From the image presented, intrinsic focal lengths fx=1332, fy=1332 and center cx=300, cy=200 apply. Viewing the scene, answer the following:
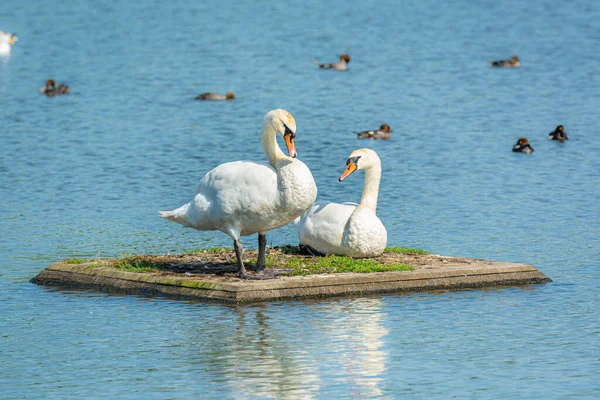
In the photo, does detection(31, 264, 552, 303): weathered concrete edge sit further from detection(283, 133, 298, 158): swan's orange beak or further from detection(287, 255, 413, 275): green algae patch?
detection(283, 133, 298, 158): swan's orange beak

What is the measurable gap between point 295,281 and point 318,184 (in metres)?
11.4

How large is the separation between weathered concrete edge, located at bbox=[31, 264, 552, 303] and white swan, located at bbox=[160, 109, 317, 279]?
49cm

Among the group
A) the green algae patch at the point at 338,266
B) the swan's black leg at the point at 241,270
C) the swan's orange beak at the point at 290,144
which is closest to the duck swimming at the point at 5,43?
the green algae patch at the point at 338,266

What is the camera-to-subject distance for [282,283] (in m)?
16.5

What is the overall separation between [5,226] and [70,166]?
7.82 metres

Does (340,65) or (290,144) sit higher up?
(340,65)

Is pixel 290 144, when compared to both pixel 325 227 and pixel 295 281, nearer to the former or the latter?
pixel 325 227

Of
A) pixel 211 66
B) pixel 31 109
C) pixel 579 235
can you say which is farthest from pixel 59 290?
pixel 211 66

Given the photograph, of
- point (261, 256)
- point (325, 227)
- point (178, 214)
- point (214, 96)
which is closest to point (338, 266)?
point (325, 227)

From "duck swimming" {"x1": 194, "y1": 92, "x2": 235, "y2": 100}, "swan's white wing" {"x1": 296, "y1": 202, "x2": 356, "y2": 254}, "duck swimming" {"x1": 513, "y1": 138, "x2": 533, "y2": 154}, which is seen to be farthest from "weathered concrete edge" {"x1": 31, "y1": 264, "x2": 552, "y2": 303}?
"duck swimming" {"x1": 194, "y1": 92, "x2": 235, "y2": 100}

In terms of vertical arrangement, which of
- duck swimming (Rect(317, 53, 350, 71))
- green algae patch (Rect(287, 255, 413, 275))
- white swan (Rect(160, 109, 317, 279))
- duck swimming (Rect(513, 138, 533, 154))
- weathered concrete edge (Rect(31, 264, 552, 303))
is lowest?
weathered concrete edge (Rect(31, 264, 552, 303))

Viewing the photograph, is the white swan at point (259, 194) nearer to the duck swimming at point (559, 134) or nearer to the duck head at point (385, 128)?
the duck swimming at point (559, 134)

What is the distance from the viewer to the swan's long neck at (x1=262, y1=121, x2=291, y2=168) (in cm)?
1706

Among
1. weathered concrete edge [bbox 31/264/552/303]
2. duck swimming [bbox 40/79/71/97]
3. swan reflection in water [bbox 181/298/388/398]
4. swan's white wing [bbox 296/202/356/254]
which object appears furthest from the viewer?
duck swimming [bbox 40/79/71/97]
